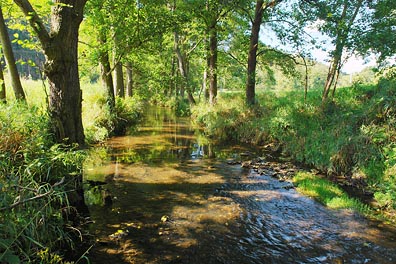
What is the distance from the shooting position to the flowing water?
14.1ft

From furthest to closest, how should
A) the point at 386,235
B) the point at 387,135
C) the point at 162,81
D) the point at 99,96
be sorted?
the point at 162,81 → the point at 99,96 → the point at 387,135 → the point at 386,235

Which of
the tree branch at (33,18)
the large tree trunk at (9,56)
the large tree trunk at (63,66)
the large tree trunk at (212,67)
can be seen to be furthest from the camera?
the large tree trunk at (212,67)

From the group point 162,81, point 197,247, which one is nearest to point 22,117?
point 197,247

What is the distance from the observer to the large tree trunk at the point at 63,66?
5.41m

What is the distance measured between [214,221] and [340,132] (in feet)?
19.2

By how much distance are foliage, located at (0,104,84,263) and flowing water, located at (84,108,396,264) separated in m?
0.75

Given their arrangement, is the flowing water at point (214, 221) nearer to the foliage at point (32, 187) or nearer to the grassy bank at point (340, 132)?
the foliage at point (32, 187)

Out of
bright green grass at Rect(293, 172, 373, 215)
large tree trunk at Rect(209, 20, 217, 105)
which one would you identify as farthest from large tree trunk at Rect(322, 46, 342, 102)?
large tree trunk at Rect(209, 20, 217, 105)

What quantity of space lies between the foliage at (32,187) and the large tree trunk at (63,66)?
338mm

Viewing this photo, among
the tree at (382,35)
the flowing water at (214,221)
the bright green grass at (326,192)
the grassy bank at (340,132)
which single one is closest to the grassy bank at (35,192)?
the flowing water at (214,221)

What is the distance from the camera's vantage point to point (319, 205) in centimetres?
631

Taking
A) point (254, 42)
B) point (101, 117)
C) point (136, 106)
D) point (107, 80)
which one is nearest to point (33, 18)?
point (101, 117)

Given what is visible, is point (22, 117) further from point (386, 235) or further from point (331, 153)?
point (331, 153)

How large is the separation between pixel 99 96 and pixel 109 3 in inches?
165
